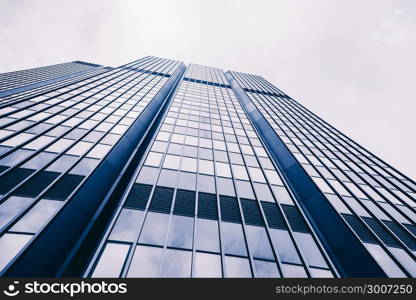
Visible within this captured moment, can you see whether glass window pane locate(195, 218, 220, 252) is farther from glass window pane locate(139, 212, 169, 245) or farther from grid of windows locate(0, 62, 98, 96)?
grid of windows locate(0, 62, 98, 96)

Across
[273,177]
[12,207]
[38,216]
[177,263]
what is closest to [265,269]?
[177,263]

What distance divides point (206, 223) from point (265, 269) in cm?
356

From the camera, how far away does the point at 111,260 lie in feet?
28.5

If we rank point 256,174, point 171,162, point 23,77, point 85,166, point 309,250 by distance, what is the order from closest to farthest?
point 309,250 → point 85,166 → point 171,162 → point 256,174 → point 23,77

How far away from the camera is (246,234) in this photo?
36.6 ft

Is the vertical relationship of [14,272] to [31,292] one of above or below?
below

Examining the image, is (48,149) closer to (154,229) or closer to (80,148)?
(80,148)

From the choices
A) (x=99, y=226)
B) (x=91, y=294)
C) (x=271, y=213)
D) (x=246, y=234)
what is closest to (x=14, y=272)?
(x=91, y=294)

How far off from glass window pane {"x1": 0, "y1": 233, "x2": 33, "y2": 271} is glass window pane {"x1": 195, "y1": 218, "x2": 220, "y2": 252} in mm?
6839

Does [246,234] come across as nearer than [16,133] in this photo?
Yes

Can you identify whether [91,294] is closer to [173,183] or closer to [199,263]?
[199,263]

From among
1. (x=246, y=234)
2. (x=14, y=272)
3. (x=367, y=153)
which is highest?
(x=14, y=272)

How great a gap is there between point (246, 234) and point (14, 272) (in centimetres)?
938

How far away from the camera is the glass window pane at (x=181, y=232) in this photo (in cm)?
998
